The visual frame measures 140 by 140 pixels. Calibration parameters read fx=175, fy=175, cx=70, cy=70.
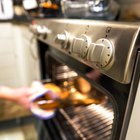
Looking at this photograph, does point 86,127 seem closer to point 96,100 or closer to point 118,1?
point 96,100

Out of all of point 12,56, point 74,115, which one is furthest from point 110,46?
point 12,56

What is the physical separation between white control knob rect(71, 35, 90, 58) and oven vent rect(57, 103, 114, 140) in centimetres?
21

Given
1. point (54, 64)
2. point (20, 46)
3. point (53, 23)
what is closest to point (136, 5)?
point (53, 23)

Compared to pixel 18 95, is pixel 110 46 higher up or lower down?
higher up

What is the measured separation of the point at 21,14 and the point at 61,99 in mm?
861

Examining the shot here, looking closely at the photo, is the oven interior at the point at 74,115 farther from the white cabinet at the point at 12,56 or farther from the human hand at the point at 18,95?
the white cabinet at the point at 12,56

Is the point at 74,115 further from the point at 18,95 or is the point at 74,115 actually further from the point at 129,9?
the point at 129,9

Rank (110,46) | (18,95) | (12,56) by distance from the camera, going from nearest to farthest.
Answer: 1. (110,46)
2. (18,95)
3. (12,56)

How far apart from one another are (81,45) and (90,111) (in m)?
0.38

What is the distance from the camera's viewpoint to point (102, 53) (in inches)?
11.2

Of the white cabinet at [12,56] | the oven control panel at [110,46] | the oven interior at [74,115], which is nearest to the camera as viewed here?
the oven control panel at [110,46]

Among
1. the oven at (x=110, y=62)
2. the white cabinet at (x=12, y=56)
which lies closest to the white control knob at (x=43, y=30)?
the oven at (x=110, y=62)

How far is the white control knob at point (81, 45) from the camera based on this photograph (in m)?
0.34

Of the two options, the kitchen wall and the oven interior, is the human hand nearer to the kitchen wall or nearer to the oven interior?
the oven interior
